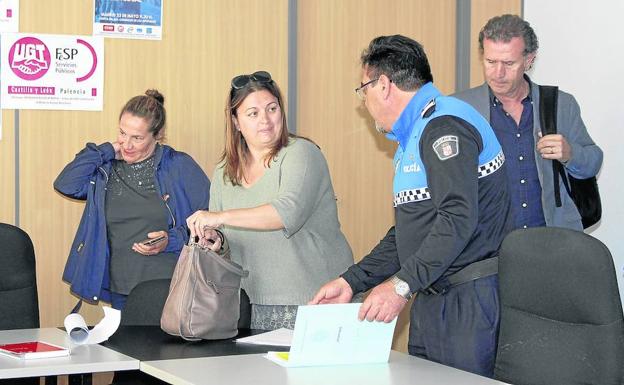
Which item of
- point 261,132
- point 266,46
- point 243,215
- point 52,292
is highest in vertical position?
point 266,46

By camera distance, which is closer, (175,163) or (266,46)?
(175,163)

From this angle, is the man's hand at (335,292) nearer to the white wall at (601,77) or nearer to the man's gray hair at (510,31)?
the man's gray hair at (510,31)

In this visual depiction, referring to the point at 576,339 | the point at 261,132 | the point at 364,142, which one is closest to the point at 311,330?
the point at 576,339

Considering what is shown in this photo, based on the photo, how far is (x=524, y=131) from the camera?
3.87 m

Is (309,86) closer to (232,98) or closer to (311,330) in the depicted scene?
(232,98)

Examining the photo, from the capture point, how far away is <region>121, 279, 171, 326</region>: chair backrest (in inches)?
142

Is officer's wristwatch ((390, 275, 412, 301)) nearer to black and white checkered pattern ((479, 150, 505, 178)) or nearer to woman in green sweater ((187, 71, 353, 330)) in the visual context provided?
black and white checkered pattern ((479, 150, 505, 178))

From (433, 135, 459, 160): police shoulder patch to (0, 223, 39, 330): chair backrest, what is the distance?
185cm

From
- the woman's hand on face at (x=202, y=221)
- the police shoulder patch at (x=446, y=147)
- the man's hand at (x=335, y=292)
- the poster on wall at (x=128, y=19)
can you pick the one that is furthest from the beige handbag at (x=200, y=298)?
the poster on wall at (x=128, y=19)

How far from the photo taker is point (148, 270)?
4418 millimetres

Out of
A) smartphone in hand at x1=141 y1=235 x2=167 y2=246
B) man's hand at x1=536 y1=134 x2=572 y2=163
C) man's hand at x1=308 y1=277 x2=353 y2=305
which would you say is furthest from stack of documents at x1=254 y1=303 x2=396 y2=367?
smartphone in hand at x1=141 y1=235 x2=167 y2=246

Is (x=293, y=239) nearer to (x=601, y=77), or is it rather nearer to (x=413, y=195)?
(x=413, y=195)

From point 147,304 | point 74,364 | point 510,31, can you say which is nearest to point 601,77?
point 510,31

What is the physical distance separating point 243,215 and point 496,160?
0.93 meters
